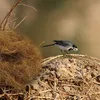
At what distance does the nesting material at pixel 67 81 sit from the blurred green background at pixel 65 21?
323 cm

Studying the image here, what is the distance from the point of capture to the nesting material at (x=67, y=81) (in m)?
2.34

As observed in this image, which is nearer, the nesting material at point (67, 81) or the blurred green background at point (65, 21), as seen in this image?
the nesting material at point (67, 81)

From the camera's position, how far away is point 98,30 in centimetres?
627

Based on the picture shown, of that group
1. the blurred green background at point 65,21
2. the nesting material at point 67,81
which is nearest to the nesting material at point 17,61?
the nesting material at point 67,81

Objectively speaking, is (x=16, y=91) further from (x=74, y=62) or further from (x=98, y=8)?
(x=98, y=8)

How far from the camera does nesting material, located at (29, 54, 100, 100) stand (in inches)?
92.0

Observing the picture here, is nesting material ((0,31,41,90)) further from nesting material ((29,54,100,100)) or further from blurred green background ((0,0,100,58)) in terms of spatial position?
blurred green background ((0,0,100,58))

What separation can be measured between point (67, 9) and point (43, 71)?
13.5ft

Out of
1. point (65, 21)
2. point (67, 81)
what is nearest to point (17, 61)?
point (67, 81)

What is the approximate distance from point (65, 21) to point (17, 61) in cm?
413

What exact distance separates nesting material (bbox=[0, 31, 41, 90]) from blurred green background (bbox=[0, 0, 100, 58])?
335cm

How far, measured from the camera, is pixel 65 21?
21.0 feet

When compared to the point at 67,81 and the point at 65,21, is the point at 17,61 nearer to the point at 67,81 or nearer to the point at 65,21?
the point at 67,81

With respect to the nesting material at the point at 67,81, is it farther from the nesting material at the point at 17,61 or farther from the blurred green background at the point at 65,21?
the blurred green background at the point at 65,21
